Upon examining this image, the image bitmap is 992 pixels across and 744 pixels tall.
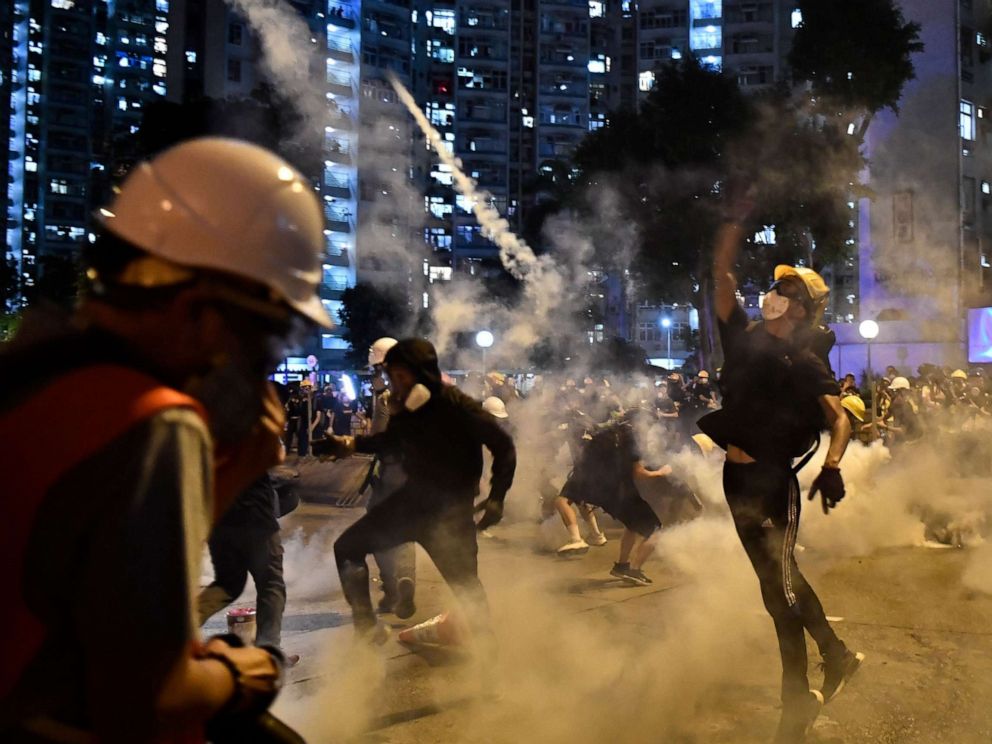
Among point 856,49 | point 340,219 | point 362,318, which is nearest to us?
point 856,49

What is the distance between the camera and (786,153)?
31.2 metres

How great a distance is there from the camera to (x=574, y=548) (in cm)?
944

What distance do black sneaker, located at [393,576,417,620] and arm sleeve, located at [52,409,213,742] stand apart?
531 centimetres

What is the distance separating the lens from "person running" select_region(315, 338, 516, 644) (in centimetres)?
486

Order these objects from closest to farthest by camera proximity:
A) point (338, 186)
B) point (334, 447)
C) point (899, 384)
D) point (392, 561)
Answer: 1. point (334, 447)
2. point (392, 561)
3. point (899, 384)
4. point (338, 186)

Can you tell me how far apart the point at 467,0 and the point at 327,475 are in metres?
88.3

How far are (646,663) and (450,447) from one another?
155cm

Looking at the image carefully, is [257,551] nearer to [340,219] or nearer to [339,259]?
[339,259]

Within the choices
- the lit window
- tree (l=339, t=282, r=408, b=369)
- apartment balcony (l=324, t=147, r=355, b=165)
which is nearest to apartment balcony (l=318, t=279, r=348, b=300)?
apartment balcony (l=324, t=147, r=355, b=165)

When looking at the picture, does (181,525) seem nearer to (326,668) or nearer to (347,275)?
(326,668)

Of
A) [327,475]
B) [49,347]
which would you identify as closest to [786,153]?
[327,475]

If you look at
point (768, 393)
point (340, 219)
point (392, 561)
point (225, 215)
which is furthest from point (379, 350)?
point (340, 219)

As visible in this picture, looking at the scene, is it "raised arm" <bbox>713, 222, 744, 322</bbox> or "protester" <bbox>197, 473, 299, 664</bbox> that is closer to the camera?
"raised arm" <bbox>713, 222, 744, 322</bbox>

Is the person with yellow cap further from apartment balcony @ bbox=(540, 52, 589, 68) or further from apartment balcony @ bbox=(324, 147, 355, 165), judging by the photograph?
apartment balcony @ bbox=(540, 52, 589, 68)
